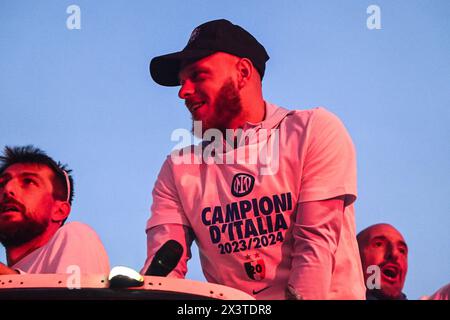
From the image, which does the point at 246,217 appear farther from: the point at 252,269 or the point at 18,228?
the point at 18,228

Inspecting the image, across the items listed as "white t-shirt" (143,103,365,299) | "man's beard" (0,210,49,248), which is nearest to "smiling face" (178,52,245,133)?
"white t-shirt" (143,103,365,299)

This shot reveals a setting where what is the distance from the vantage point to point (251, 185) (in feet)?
11.0

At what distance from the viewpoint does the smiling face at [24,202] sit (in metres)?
3.55

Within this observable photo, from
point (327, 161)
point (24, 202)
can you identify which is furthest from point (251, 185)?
point (24, 202)

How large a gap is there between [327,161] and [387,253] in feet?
1.73

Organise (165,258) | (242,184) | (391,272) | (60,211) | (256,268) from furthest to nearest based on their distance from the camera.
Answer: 1. (60,211)
2. (391,272)
3. (242,184)
4. (256,268)
5. (165,258)

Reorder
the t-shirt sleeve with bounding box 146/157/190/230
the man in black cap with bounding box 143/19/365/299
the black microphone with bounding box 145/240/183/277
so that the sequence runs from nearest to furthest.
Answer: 1. the black microphone with bounding box 145/240/183/277
2. the man in black cap with bounding box 143/19/365/299
3. the t-shirt sleeve with bounding box 146/157/190/230

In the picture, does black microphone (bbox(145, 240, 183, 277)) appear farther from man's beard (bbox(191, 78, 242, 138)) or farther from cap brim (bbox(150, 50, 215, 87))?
cap brim (bbox(150, 50, 215, 87))

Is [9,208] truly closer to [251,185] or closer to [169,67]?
[169,67]

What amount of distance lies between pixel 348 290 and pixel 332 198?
1.17 feet

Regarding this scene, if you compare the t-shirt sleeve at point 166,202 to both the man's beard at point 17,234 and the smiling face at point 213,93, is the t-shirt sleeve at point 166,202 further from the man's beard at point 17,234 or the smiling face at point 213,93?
the man's beard at point 17,234

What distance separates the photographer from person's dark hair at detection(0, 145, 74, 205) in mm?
3629

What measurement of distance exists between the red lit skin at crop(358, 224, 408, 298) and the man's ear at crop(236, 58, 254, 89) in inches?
32.5
